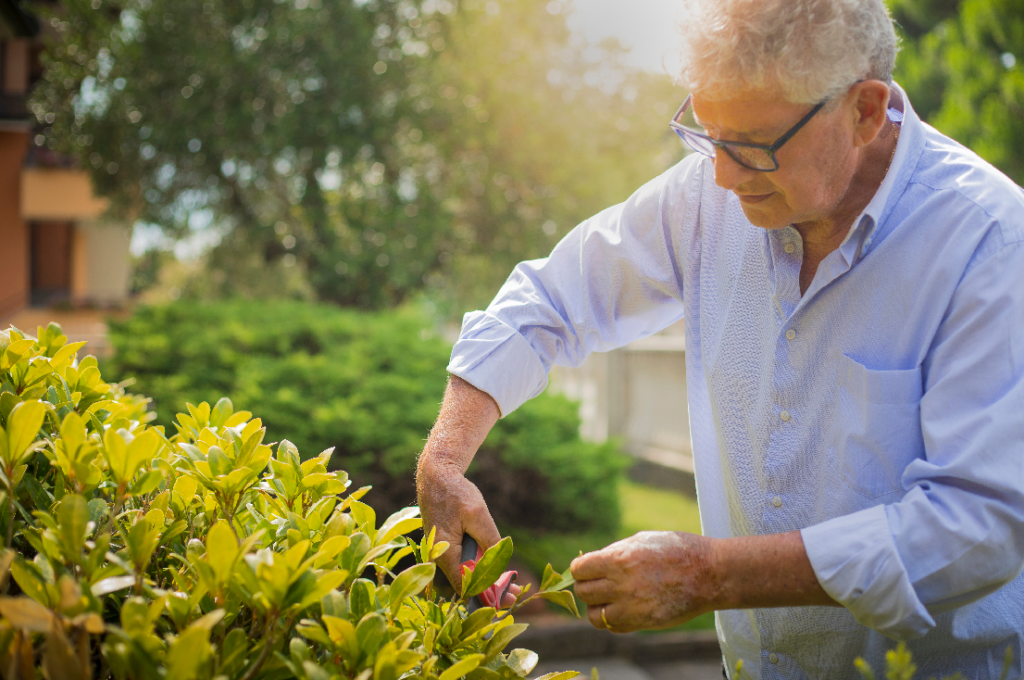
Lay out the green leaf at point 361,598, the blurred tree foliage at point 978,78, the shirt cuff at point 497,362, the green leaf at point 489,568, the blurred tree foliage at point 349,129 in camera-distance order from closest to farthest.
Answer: the green leaf at point 361,598, the green leaf at point 489,568, the shirt cuff at point 497,362, the blurred tree foliage at point 978,78, the blurred tree foliage at point 349,129

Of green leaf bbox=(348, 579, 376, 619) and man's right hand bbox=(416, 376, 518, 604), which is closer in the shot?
green leaf bbox=(348, 579, 376, 619)

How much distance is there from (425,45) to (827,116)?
30.0 ft

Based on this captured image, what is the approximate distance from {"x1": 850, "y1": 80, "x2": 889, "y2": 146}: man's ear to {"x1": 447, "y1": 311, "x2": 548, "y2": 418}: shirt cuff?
0.79 m

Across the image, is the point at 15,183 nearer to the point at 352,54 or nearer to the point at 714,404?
the point at 352,54

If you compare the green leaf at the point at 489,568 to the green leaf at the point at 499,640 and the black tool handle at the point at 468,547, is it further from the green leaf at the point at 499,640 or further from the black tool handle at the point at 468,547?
the black tool handle at the point at 468,547

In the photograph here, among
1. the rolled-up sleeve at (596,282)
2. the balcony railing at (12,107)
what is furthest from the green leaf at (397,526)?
the balcony railing at (12,107)

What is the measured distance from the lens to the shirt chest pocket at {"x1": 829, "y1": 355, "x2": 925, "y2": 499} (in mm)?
1386

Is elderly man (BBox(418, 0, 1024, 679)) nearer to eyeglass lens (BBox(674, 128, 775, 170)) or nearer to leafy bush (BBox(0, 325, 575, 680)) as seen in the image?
eyeglass lens (BBox(674, 128, 775, 170))

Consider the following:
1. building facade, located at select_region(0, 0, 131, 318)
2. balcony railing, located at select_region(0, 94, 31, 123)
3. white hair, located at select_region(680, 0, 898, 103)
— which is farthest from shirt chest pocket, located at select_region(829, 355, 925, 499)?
balcony railing, located at select_region(0, 94, 31, 123)

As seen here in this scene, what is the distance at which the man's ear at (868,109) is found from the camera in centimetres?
141

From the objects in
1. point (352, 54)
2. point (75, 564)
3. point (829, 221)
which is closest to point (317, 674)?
point (75, 564)

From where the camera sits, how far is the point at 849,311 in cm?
151

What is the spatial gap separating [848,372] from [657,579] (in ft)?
1.90

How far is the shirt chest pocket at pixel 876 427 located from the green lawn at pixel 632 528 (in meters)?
2.21
